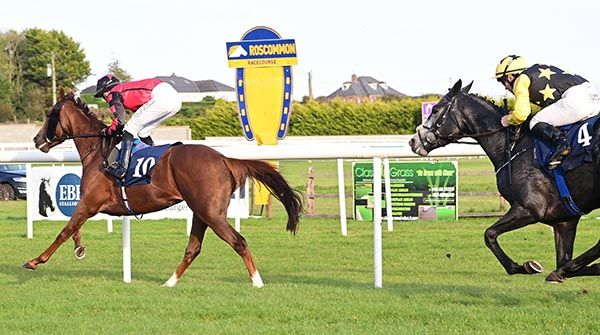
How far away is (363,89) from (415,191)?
95966 millimetres

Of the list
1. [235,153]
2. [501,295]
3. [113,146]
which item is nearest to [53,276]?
[113,146]

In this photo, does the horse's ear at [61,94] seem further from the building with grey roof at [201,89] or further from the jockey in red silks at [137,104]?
the building with grey roof at [201,89]

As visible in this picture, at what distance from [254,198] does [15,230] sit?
4450mm

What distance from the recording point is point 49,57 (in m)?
69.2

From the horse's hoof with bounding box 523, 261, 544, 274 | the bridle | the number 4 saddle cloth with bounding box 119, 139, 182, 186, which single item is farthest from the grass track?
the bridle

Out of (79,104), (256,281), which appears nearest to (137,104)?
(79,104)

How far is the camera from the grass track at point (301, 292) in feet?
21.1

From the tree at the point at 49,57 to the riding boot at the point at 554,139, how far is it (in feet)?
200

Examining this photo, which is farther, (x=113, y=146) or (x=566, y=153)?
(x=113, y=146)

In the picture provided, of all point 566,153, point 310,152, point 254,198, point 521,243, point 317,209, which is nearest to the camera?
point 566,153

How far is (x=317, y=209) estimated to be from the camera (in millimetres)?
19984

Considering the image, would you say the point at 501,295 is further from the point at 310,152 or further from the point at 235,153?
the point at 235,153

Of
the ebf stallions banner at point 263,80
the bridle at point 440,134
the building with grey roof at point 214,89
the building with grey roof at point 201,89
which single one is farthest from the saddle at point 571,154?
the building with grey roof at point 214,89

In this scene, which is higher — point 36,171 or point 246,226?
point 36,171
